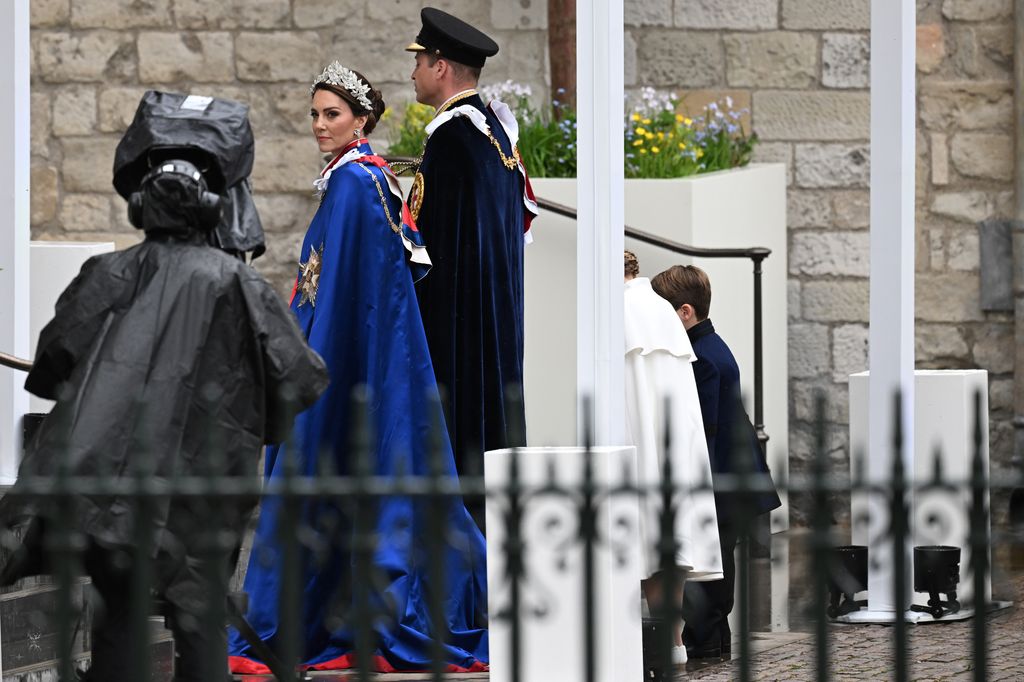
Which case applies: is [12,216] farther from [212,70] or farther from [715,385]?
[212,70]

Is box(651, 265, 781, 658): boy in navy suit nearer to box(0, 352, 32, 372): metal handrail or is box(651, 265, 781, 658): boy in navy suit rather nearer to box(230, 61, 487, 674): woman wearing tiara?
box(230, 61, 487, 674): woman wearing tiara

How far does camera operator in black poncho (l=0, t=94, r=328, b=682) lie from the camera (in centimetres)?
408

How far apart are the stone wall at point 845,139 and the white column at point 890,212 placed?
3.51 metres

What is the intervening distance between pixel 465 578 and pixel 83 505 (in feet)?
6.24

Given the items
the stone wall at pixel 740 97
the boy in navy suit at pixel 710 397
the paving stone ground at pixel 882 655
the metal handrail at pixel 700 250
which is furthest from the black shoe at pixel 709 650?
the stone wall at pixel 740 97

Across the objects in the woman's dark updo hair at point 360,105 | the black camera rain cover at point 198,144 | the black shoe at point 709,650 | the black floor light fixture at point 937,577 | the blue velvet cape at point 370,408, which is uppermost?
the woman's dark updo hair at point 360,105

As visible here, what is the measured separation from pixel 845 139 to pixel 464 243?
450 cm

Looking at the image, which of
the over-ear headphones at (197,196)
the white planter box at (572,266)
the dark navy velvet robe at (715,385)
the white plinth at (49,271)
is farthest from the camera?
the white planter box at (572,266)

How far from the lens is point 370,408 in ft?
18.8

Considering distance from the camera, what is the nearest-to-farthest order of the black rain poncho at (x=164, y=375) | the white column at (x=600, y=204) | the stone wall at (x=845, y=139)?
the black rain poncho at (x=164, y=375), the white column at (x=600, y=204), the stone wall at (x=845, y=139)

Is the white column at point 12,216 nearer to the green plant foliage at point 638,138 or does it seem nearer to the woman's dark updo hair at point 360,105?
the woman's dark updo hair at point 360,105

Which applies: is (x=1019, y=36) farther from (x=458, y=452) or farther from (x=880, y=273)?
(x=458, y=452)

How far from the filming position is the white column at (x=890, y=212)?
21.2 feet

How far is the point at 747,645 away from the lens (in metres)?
2.83
